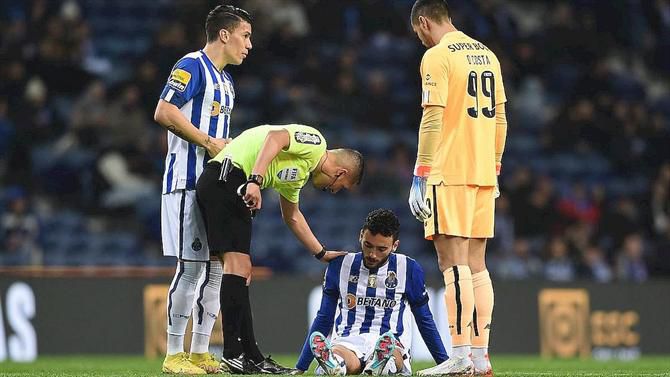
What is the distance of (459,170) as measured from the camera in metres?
6.82

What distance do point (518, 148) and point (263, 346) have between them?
545 cm

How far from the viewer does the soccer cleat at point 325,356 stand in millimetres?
6496

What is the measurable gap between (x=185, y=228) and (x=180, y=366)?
30.3 inches

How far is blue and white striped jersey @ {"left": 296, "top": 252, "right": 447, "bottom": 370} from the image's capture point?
7.06 meters

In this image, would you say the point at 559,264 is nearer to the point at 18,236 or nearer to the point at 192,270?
the point at 18,236

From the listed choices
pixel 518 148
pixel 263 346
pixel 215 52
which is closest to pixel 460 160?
pixel 215 52

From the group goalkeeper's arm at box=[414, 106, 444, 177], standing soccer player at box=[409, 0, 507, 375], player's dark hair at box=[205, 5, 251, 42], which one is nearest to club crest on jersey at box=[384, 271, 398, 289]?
standing soccer player at box=[409, 0, 507, 375]

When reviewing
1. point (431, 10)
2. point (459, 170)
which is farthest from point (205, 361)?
point (431, 10)

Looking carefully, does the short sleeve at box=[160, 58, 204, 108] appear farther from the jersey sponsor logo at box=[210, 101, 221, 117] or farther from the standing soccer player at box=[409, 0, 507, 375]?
the standing soccer player at box=[409, 0, 507, 375]

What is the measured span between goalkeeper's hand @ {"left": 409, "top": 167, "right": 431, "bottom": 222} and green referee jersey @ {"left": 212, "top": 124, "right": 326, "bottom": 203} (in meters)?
0.59

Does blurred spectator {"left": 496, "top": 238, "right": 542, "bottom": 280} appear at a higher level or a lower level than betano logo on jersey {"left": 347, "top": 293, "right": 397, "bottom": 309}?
higher

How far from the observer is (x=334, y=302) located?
23.3ft

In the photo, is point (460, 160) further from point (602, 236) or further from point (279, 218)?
point (602, 236)

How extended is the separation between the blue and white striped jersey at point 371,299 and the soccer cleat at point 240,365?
0.41 meters
